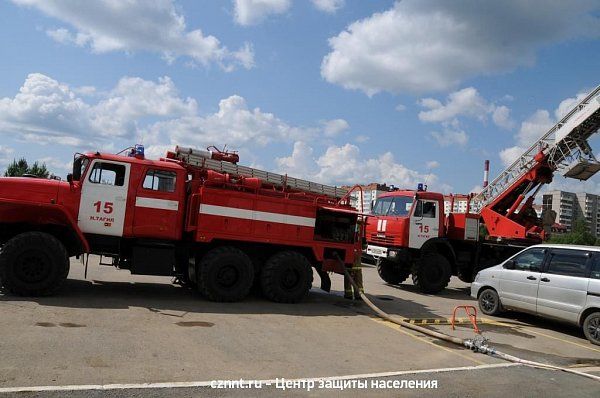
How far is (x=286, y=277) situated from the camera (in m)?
11.2

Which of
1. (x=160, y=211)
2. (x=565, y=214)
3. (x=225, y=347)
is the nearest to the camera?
(x=225, y=347)

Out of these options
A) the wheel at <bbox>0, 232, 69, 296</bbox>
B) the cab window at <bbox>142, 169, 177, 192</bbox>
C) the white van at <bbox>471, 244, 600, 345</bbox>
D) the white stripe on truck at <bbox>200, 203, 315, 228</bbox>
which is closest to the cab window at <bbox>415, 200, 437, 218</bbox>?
the white van at <bbox>471, 244, 600, 345</bbox>

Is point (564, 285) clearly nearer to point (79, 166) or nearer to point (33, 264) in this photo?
point (79, 166)

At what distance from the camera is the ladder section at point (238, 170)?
10906mm

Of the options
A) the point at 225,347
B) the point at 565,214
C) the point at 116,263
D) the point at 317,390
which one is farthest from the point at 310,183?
the point at 565,214

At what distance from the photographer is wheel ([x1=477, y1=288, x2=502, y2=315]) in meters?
11.5

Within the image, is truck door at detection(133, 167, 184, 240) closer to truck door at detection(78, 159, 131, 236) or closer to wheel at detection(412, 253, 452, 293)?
truck door at detection(78, 159, 131, 236)

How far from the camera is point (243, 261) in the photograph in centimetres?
1064

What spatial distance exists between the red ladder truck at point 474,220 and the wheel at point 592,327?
20.0ft

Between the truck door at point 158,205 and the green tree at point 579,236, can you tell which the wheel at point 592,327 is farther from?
the green tree at point 579,236

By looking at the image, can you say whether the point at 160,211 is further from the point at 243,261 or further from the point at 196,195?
the point at 243,261

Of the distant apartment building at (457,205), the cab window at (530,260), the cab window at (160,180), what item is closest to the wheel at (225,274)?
the cab window at (160,180)

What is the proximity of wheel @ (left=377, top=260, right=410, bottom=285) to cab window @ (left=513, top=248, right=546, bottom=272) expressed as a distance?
18.8 feet

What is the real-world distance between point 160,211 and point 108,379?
17.7 feet
